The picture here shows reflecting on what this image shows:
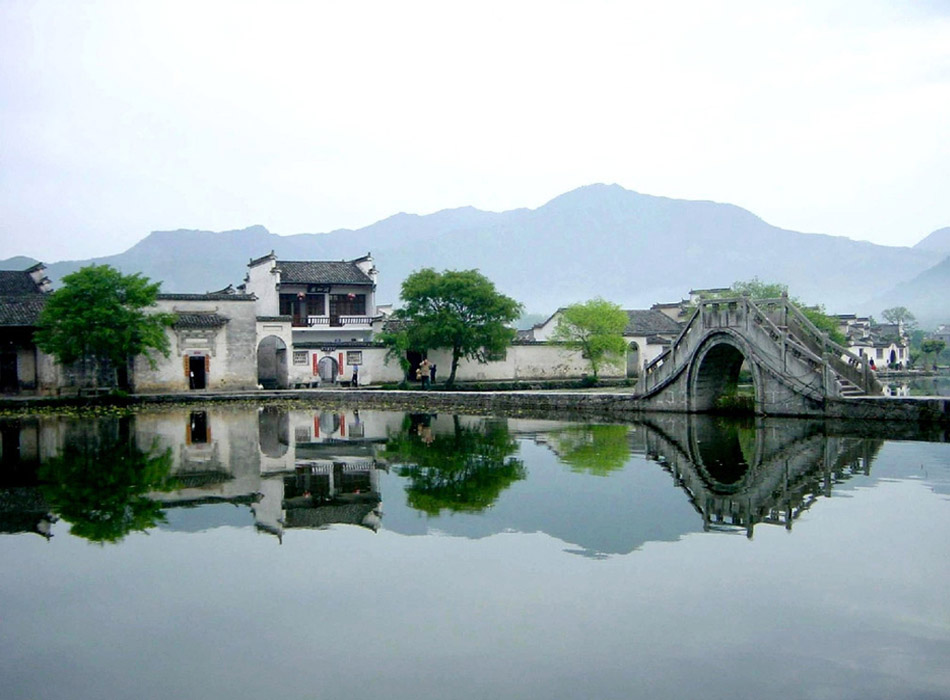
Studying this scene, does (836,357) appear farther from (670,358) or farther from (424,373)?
(424,373)

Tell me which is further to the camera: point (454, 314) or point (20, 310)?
point (454, 314)

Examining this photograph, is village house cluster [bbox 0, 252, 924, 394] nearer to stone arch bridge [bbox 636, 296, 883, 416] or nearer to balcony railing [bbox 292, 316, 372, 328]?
balcony railing [bbox 292, 316, 372, 328]

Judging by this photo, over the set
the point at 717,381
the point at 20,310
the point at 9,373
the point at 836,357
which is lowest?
the point at 717,381

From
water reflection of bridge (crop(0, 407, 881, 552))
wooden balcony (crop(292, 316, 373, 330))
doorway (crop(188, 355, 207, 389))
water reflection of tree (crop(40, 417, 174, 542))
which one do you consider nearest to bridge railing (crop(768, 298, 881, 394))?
water reflection of bridge (crop(0, 407, 881, 552))

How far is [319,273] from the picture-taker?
52.2m

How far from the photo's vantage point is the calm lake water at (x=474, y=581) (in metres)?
6.87

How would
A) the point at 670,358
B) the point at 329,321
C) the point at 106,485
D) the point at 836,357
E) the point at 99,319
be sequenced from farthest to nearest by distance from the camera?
the point at 329,321
the point at 99,319
the point at 670,358
the point at 836,357
the point at 106,485

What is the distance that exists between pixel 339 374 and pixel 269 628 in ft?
127

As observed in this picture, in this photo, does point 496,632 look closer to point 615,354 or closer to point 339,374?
point 339,374

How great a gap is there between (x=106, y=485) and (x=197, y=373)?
1133 inches

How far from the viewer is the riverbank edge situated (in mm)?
21953

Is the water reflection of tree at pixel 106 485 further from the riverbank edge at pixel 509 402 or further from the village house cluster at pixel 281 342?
the village house cluster at pixel 281 342

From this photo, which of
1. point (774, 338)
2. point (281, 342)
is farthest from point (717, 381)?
point (281, 342)

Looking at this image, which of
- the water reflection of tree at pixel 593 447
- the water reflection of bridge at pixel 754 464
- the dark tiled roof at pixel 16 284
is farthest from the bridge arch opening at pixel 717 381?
the dark tiled roof at pixel 16 284
